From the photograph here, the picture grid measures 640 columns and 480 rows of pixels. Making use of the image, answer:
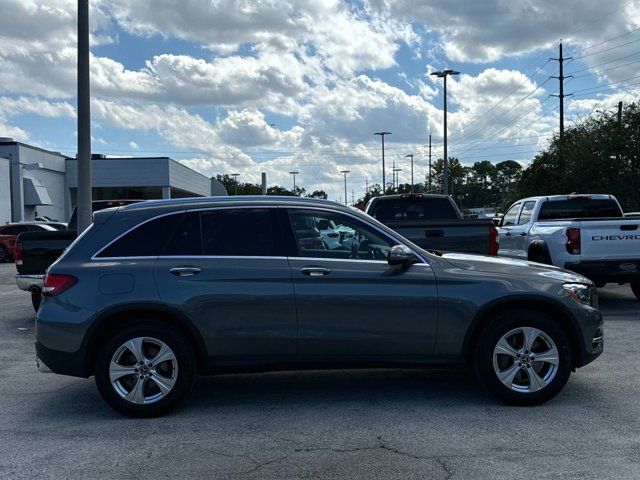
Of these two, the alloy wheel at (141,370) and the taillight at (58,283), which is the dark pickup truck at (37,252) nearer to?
the taillight at (58,283)

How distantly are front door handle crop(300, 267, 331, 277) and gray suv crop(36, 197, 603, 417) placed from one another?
2 centimetres

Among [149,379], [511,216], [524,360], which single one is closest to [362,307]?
[524,360]

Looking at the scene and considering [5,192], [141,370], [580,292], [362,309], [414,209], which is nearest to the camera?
[141,370]

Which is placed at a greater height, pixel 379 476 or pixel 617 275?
pixel 617 275

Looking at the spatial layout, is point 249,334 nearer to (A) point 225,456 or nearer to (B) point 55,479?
(A) point 225,456

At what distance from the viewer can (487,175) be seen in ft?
480

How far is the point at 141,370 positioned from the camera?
208 inches

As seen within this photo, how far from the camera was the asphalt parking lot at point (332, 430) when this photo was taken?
14.0 feet

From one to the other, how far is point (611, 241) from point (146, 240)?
25.2 ft

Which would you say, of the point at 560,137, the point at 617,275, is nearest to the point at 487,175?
the point at 560,137

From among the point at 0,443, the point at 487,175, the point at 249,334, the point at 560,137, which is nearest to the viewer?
the point at 0,443

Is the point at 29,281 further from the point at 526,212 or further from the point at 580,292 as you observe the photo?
the point at 526,212

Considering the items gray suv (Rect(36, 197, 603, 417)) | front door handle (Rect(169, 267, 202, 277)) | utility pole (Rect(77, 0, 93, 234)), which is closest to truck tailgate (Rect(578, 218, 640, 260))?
gray suv (Rect(36, 197, 603, 417))

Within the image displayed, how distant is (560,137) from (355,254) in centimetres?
3747
